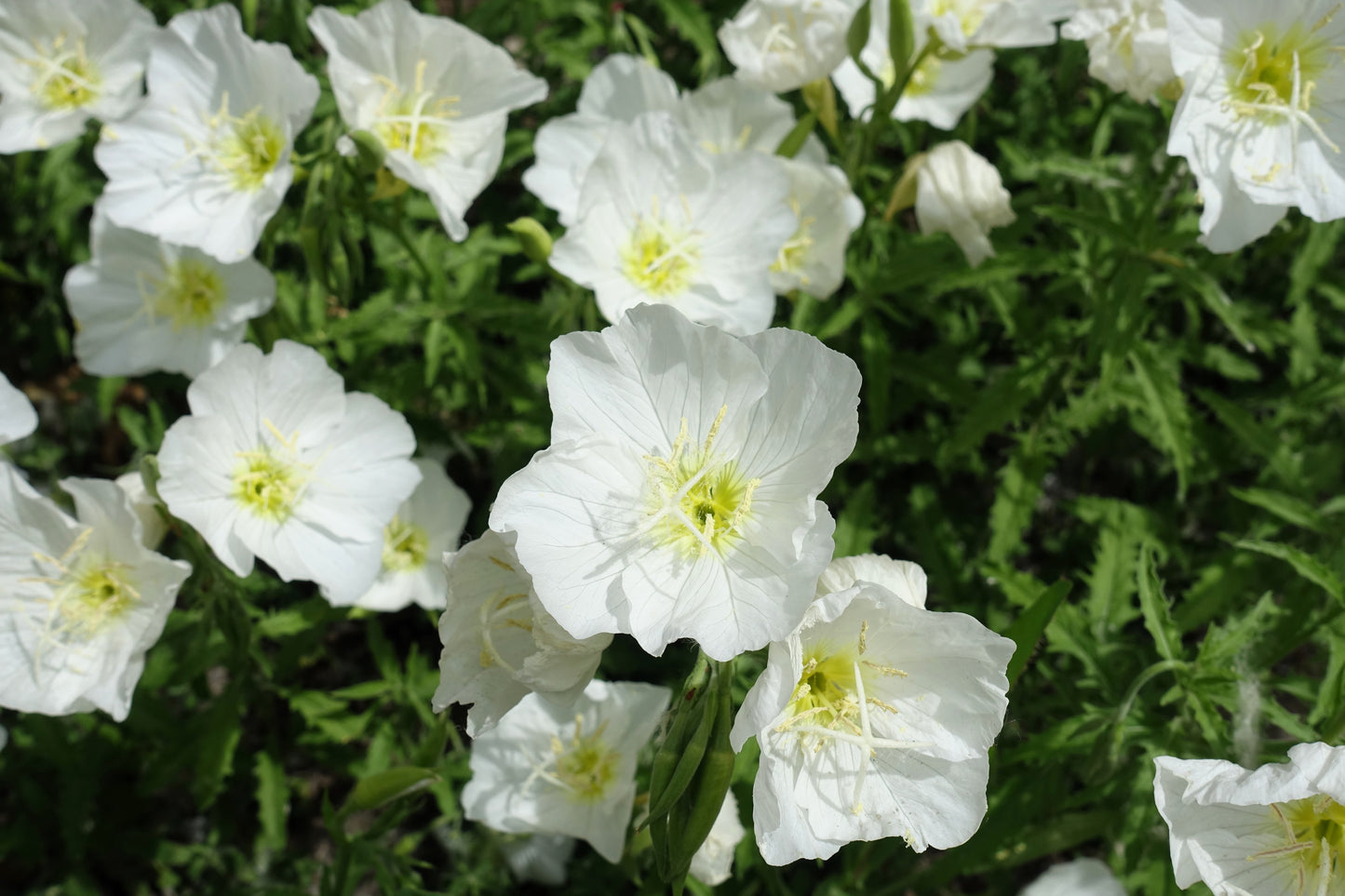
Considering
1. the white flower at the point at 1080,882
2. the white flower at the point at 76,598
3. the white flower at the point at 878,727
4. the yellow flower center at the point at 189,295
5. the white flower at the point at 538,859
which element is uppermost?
the white flower at the point at 878,727

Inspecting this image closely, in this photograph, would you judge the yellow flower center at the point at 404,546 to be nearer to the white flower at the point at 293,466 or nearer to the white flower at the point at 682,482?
the white flower at the point at 293,466

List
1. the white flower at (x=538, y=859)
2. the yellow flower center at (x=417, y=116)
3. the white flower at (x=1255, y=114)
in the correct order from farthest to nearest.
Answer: the white flower at (x=538, y=859), the yellow flower center at (x=417, y=116), the white flower at (x=1255, y=114)

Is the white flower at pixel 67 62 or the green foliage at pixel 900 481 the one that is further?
the white flower at pixel 67 62

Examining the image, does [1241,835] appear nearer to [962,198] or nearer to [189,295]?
[962,198]

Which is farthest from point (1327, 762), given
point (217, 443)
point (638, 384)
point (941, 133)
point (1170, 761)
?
point (941, 133)

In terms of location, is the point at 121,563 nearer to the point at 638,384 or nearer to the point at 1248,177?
the point at 638,384

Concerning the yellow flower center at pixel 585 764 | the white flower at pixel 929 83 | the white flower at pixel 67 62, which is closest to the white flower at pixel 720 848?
the yellow flower center at pixel 585 764

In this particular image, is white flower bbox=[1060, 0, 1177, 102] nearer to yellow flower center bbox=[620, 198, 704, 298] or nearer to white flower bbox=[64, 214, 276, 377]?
yellow flower center bbox=[620, 198, 704, 298]
